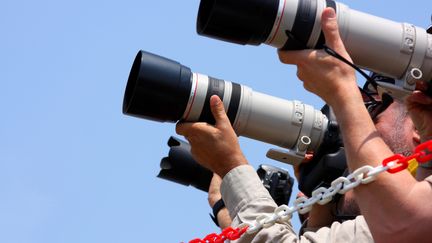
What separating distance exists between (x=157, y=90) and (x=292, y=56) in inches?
41.9

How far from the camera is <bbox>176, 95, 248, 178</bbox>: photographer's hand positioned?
4180 millimetres

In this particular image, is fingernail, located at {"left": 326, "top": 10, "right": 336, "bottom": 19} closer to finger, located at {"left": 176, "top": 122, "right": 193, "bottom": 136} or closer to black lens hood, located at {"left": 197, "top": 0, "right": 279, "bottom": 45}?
black lens hood, located at {"left": 197, "top": 0, "right": 279, "bottom": 45}

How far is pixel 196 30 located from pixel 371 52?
75cm

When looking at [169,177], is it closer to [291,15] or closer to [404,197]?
[291,15]

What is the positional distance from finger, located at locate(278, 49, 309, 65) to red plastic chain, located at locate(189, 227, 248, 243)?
691 mm

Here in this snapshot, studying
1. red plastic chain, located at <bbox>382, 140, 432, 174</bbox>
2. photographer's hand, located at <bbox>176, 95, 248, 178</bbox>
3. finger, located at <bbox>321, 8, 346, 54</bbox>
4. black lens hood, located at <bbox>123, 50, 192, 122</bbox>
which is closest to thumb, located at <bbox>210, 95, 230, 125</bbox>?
photographer's hand, located at <bbox>176, 95, 248, 178</bbox>

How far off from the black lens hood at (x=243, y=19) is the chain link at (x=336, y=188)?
0.69 m

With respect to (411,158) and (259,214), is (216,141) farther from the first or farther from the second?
(411,158)

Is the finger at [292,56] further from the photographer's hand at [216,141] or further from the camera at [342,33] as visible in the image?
the photographer's hand at [216,141]

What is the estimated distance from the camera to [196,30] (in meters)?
3.88

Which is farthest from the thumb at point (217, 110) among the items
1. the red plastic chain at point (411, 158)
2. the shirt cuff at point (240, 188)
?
the red plastic chain at point (411, 158)

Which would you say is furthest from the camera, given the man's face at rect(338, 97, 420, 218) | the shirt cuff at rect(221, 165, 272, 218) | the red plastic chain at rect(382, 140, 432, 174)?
the man's face at rect(338, 97, 420, 218)

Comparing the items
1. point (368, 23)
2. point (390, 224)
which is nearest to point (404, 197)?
point (390, 224)

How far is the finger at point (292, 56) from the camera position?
3.37m
